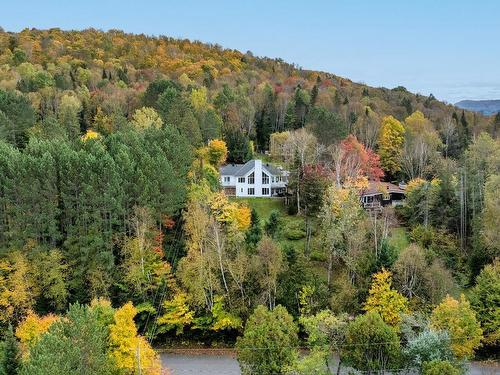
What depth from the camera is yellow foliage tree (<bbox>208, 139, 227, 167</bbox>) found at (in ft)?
178

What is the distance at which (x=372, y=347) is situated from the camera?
2645 cm

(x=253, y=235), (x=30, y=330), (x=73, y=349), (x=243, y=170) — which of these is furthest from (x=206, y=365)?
(x=243, y=170)

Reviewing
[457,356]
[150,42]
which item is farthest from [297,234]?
[150,42]

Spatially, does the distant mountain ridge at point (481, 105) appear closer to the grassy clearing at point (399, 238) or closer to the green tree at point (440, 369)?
the grassy clearing at point (399, 238)

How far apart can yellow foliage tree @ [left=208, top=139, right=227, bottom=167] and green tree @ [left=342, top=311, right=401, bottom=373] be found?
1205 inches

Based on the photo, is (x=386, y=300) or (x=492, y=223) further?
(x=492, y=223)

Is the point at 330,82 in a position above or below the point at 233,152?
above

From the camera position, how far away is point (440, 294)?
32781 millimetres

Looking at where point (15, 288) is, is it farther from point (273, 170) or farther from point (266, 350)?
point (273, 170)

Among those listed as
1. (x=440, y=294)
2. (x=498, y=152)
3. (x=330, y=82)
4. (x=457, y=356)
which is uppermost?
(x=330, y=82)

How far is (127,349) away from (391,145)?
4265 cm

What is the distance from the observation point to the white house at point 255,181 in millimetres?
51969

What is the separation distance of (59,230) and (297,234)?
18.3 m

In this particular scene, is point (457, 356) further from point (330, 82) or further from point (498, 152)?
point (330, 82)
